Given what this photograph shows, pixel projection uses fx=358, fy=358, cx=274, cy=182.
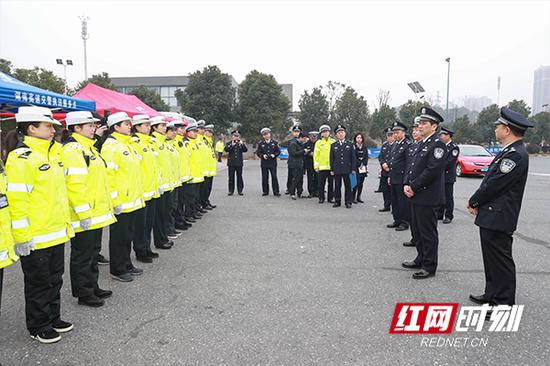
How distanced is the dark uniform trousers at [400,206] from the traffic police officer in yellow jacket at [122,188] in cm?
474

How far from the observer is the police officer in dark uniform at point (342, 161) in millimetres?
9062

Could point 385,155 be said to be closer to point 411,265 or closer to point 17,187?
point 411,265

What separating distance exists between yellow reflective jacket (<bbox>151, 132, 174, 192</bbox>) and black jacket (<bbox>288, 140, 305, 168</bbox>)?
18.8ft

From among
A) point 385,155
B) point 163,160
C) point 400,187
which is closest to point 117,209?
point 163,160

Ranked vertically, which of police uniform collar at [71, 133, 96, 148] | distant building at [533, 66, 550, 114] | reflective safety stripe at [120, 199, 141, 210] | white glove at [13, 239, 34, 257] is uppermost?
distant building at [533, 66, 550, 114]

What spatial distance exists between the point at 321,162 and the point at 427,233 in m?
5.61

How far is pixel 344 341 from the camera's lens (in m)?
2.98

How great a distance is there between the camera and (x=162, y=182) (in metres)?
5.32

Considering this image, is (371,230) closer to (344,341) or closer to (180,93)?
(344,341)

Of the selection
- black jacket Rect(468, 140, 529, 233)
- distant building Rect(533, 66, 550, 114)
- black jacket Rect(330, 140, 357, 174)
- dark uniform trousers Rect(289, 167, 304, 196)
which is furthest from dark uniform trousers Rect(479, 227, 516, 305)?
distant building Rect(533, 66, 550, 114)

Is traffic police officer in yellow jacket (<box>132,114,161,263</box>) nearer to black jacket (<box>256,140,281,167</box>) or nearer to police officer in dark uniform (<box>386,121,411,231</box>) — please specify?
police officer in dark uniform (<box>386,121,411,231</box>)

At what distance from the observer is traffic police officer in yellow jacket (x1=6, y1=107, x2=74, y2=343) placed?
282 cm

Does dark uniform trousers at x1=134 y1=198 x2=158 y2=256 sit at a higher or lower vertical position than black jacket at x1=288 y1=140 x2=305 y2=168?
lower

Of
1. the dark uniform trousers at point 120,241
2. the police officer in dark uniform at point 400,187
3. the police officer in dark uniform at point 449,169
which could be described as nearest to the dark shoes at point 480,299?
the police officer in dark uniform at point 449,169
